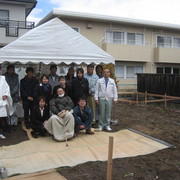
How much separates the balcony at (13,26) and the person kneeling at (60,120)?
392 inches

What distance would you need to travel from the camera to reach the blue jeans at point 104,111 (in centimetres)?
635

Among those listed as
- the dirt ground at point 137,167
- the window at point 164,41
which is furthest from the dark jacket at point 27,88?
the window at point 164,41

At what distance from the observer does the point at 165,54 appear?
1834cm

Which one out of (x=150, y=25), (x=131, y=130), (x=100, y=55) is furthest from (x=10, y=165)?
Answer: (x=150, y=25)

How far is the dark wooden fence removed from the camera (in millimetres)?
12516

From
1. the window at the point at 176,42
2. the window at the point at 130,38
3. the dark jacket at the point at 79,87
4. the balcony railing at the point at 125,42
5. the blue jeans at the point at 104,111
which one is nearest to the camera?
the dark jacket at the point at 79,87

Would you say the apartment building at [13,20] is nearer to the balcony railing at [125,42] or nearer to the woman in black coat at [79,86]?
the balcony railing at [125,42]

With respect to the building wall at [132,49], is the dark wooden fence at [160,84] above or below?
below

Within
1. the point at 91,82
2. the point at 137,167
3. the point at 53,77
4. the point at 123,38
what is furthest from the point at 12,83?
the point at 123,38

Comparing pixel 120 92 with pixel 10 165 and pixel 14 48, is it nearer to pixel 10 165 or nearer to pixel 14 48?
pixel 14 48

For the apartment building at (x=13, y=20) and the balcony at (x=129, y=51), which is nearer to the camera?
the apartment building at (x=13, y=20)

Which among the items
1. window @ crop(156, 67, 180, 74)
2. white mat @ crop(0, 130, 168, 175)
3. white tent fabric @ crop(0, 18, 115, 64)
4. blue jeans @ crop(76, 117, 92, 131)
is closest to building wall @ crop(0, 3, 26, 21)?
white tent fabric @ crop(0, 18, 115, 64)

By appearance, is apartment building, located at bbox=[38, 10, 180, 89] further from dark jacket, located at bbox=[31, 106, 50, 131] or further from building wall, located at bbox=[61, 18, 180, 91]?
dark jacket, located at bbox=[31, 106, 50, 131]

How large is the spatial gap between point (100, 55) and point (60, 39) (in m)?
1.19
